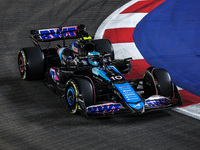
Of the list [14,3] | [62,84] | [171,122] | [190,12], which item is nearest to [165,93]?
[171,122]

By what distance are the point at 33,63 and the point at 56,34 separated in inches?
45.4

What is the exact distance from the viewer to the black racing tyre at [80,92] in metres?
6.21

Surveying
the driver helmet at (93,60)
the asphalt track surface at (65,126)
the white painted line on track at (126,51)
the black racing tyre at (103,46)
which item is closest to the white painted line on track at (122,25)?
the white painted line on track at (126,51)

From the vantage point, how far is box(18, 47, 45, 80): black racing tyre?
26.0 feet

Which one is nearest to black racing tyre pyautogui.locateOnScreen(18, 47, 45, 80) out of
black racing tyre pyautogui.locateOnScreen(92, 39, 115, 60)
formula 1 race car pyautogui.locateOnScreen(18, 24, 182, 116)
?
formula 1 race car pyautogui.locateOnScreen(18, 24, 182, 116)

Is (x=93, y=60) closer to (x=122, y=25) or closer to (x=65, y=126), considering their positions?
(x=65, y=126)

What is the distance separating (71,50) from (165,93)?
2349 millimetres

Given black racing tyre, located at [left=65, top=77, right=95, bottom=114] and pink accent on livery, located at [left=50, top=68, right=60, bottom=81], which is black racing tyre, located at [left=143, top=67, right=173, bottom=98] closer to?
black racing tyre, located at [left=65, top=77, right=95, bottom=114]

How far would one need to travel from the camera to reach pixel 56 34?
876 cm

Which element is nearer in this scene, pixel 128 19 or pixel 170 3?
pixel 128 19

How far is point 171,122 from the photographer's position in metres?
6.18

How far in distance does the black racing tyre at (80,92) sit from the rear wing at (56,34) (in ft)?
8.00

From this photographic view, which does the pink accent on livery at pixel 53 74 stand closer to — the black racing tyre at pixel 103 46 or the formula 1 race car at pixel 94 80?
the formula 1 race car at pixel 94 80

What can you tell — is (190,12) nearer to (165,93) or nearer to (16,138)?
(165,93)
